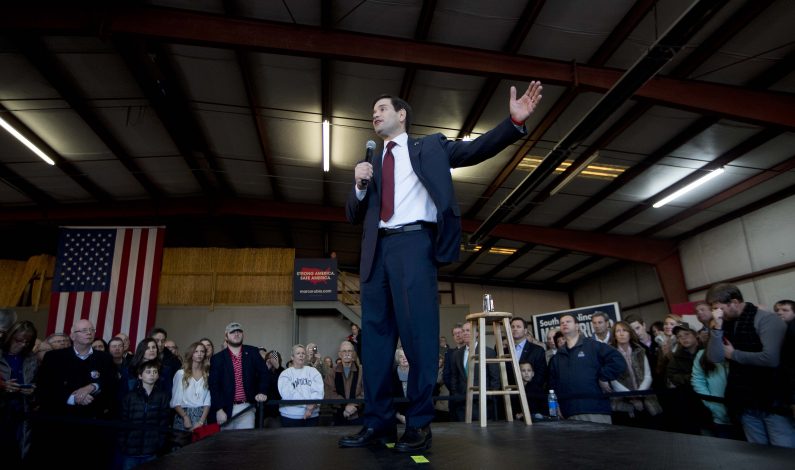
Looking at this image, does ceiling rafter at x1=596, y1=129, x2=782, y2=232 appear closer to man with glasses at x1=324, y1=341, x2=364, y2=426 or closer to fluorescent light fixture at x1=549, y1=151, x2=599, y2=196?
fluorescent light fixture at x1=549, y1=151, x2=599, y2=196

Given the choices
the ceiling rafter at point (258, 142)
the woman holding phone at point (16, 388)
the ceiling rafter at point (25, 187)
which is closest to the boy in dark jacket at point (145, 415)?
the woman holding phone at point (16, 388)

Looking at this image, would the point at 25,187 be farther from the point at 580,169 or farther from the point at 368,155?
the point at 368,155

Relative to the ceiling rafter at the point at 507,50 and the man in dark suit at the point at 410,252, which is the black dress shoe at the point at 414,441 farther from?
the ceiling rafter at the point at 507,50

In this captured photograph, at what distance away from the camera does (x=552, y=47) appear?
641 centimetres

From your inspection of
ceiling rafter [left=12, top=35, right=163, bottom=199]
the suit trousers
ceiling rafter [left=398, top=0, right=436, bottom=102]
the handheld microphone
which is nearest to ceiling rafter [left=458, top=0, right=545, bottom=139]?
ceiling rafter [left=398, top=0, right=436, bottom=102]

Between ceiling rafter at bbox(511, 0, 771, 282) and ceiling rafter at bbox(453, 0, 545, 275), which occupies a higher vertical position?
ceiling rafter at bbox(453, 0, 545, 275)

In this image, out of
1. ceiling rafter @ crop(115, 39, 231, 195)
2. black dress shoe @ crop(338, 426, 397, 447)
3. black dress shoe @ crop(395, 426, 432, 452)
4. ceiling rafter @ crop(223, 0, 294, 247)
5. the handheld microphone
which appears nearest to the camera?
black dress shoe @ crop(395, 426, 432, 452)

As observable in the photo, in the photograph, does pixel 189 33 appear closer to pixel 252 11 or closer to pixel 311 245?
pixel 252 11

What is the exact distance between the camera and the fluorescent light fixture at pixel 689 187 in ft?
29.2

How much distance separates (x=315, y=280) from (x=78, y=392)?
8.52 meters

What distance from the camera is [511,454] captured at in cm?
137

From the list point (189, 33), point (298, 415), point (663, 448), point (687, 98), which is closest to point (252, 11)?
point (189, 33)

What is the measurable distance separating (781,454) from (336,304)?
1096 centimetres

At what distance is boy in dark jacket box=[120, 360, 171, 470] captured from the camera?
3.50 meters
